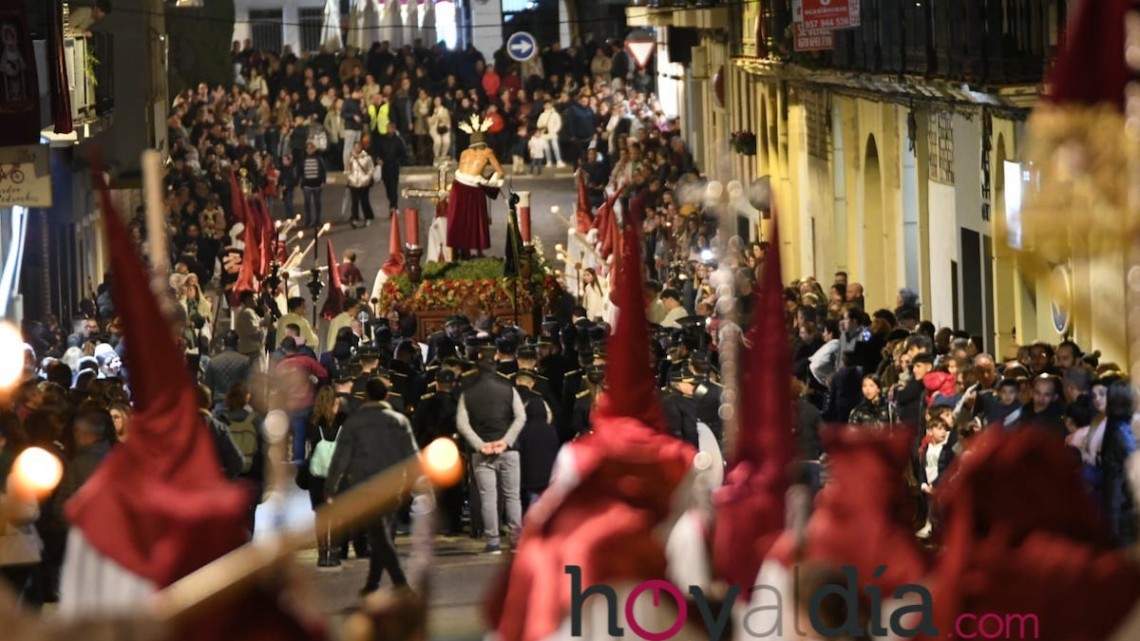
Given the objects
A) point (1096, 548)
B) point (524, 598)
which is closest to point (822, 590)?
point (1096, 548)

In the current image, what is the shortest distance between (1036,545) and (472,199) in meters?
25.4

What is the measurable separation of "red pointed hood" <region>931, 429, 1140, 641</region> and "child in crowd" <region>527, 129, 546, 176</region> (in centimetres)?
4551

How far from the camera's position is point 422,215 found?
49062 mm

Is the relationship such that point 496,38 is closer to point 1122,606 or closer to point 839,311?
point 839,311

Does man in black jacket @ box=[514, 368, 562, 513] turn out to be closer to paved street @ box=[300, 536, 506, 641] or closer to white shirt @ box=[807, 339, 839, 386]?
paved street @ box=[300, 536, 506, 641]

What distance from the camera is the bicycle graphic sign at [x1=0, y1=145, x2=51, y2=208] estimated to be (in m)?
29.1

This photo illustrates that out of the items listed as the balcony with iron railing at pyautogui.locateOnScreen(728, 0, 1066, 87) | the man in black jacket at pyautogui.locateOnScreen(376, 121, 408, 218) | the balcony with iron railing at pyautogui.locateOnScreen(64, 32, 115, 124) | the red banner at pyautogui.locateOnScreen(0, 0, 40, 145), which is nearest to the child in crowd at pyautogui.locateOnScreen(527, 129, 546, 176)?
the man in black jacket at pyautogui.locateOnScreen(376, 121, 408, 218)

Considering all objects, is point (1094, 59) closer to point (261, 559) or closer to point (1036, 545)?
point (1036, 545)

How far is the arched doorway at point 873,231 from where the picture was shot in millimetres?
36219

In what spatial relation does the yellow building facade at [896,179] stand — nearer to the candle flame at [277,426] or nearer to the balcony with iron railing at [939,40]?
the balcony with iron railing at [939,40]

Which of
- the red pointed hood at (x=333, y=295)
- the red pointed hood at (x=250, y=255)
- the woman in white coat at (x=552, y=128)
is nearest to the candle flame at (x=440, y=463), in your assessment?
the red pointed hood at (x=333, y=295)

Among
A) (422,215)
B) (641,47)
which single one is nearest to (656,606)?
(422,215)

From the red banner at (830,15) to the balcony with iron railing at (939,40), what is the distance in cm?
34

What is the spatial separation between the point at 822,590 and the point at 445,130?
46.6 m
